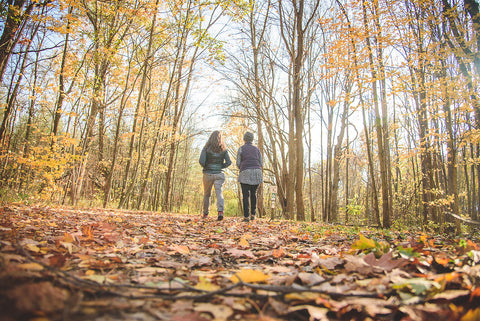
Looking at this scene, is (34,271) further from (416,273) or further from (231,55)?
(231,55)

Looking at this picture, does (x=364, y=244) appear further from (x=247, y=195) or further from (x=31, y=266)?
(x=247, y=195)

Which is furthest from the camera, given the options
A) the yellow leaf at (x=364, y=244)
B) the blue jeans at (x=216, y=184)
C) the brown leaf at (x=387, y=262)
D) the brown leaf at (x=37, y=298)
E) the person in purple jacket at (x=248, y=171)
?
the person in purple jacket at (x=248, y=171)

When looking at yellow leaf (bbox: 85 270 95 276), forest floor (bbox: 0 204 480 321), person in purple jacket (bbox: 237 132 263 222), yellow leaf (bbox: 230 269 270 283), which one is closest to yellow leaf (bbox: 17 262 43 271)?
forest floor (bbox: 0 204 480 321)

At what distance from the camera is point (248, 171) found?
237 inches

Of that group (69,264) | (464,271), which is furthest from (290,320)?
(69,264)

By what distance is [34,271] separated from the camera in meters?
1.07

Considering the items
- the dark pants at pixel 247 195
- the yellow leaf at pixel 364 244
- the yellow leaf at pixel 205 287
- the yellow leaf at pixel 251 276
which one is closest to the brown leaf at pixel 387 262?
the yellow leaf at pixel 364 244

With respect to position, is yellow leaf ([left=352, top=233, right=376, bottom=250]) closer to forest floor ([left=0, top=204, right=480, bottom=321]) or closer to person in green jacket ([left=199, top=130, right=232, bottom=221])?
forest floor ([left=0, top=204, right=480, bottom=321])

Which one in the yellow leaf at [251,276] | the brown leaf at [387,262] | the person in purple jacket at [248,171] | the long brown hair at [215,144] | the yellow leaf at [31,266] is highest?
the long brown hair at [215,144]

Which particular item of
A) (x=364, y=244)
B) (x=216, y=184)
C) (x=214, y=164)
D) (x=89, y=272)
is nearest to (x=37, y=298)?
(x=89, y=272)

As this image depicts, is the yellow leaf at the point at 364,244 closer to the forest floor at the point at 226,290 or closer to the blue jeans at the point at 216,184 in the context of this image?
the forest floor at the point at 226,290

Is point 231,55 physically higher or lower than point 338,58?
higher

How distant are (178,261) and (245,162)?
14.4 feet

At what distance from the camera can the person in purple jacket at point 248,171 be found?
600cm
